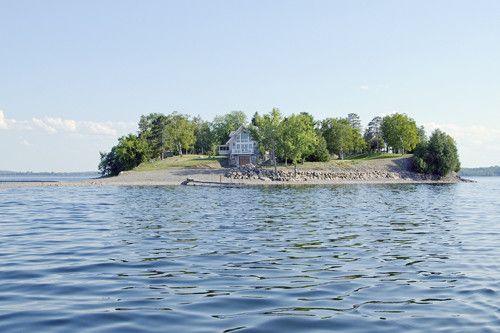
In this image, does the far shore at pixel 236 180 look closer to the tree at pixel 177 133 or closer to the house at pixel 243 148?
the house at pixel 243 148

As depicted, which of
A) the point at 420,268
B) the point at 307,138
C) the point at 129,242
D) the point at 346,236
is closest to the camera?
the point at 420,268

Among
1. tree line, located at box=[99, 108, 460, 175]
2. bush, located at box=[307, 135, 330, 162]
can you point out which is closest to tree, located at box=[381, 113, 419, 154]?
tree line, located at box=[99, 108, 460, 175]

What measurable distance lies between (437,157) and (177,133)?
7147 centimetres

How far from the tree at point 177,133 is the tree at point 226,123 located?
1362cm

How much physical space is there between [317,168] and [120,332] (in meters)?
104

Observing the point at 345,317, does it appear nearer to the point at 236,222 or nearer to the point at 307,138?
the point at 236,222

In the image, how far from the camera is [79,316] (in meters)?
9.11

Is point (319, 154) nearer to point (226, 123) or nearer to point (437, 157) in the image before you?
point (437, 157)

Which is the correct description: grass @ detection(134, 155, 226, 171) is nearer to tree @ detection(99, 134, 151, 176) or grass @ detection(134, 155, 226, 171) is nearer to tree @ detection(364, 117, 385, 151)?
tree @ detection(99, 134, 151, 176)

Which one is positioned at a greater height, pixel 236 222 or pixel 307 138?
pixel 307 138

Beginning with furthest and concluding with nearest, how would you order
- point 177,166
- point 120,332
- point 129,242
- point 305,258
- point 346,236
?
point 177,166 → point 346,236 → point 129,242 → point 305,258 → point 120,332

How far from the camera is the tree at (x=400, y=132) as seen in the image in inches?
5103

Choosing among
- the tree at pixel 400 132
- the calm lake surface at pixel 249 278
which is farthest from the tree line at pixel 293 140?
the calm lake surface at pixel 249 278

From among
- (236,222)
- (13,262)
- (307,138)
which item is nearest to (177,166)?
(307,138)
